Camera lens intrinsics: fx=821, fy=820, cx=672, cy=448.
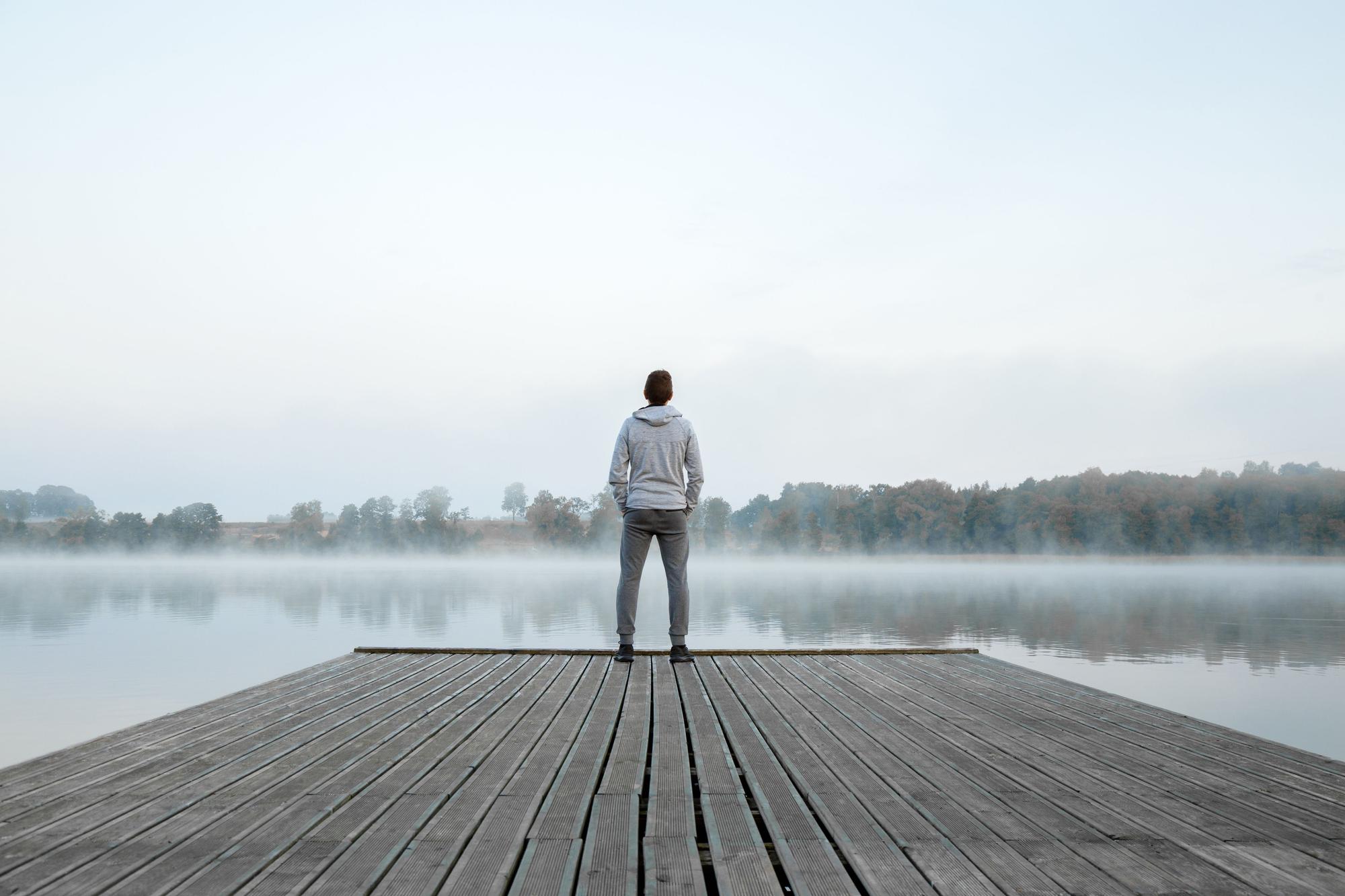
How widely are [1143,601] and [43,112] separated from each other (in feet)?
141

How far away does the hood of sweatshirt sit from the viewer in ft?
16.1

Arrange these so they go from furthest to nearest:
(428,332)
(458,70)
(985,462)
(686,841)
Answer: (985,462) → (428,332) → (458,70) → (686,841)

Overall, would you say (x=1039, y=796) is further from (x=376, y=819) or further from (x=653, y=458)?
(x=653, y=458)

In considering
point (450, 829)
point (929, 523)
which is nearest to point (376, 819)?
point (450, 829)

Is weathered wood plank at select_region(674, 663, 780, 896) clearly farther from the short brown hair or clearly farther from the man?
the short brown hair

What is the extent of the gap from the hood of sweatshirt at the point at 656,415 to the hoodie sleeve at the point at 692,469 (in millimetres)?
94

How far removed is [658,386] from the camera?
195 inches

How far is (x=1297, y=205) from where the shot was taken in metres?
32.4

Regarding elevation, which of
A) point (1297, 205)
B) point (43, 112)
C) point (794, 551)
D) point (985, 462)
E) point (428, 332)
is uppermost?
point (43, 112)

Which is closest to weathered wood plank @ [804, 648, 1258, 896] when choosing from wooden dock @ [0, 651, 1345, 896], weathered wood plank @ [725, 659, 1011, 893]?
wooden dock @ [0, 651, 1345, 896]

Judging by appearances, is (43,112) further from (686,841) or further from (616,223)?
(686,841)

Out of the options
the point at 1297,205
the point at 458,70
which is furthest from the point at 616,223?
the point at 1297,205

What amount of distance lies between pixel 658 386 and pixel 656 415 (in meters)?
0.17

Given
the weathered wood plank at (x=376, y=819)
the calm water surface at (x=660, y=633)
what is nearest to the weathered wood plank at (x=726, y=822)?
the weathered wood plank at (x=376, y=819)
